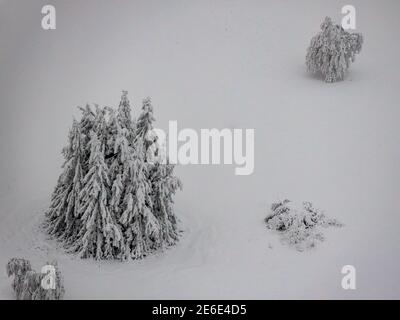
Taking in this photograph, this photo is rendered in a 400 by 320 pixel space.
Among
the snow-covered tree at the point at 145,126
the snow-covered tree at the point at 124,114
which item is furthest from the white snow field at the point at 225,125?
the snow-covered tree at the point at 124,114

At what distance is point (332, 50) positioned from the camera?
92.0 feet

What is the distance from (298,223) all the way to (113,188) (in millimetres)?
7478

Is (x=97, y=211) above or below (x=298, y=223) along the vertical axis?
above

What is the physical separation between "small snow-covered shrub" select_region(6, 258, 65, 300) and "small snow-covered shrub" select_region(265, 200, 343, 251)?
28.3ft

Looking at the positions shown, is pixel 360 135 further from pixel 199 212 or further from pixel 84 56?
pixel 84 56

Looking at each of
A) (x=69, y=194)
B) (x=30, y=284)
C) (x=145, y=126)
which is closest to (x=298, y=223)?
(x=145, y=126)

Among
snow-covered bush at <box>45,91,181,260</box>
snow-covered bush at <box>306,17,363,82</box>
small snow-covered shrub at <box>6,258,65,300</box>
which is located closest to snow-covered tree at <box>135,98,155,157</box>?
snow-covered bush at <box>45,91,181,260</box>

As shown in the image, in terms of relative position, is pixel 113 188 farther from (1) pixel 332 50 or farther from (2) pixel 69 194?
(1) pixel 332 50

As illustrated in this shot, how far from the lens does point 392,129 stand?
82.5ft

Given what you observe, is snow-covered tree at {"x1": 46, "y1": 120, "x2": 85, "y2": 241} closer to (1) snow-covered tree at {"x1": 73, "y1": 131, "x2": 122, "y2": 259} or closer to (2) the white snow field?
(1) snow-covered tree at {"x1": 73, "y1": 131, "x2": 122, "y2": 259}

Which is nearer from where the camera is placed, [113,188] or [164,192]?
[113,188]

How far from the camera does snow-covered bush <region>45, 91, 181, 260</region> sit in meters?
15.6

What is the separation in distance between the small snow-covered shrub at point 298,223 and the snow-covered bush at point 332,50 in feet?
43.7
